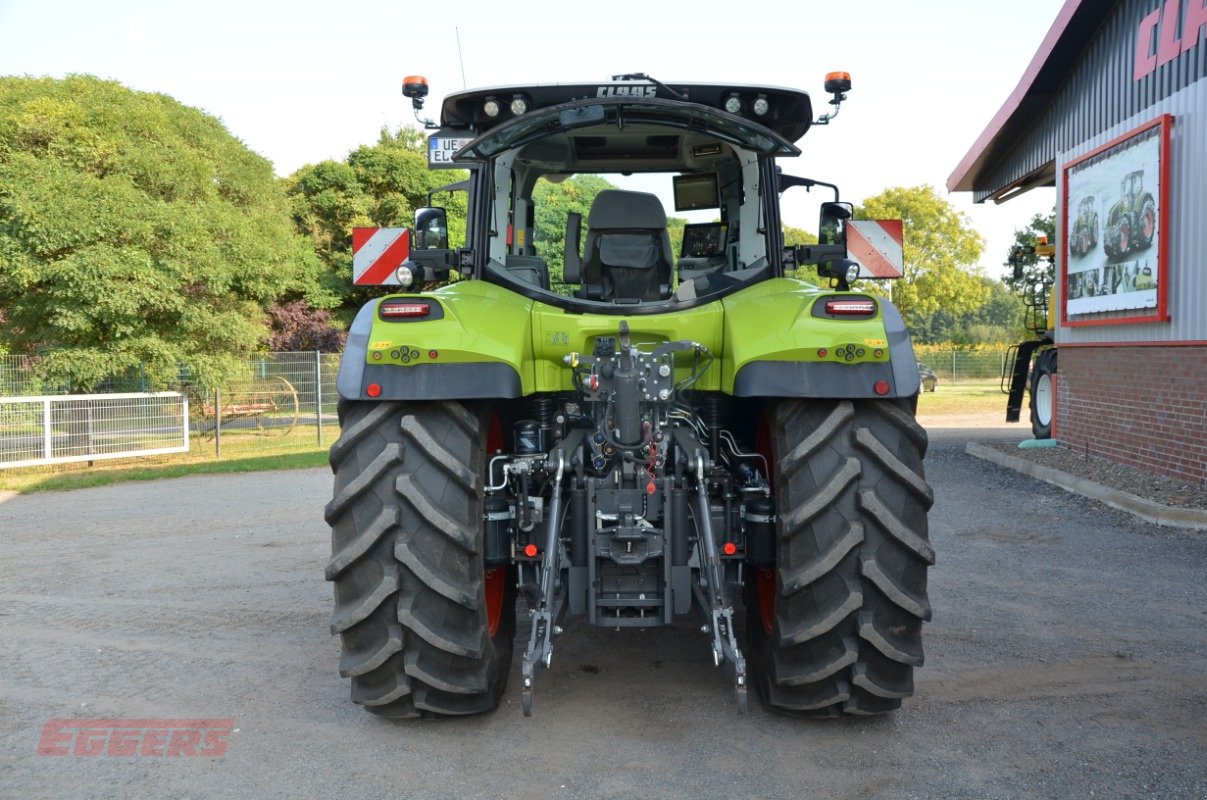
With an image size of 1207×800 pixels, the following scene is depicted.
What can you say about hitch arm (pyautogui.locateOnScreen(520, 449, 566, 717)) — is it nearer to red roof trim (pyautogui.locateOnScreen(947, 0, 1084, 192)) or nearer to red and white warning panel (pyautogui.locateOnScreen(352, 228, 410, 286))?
red and white warning panel (pyautogui.locateOnScreen(352, 228, 410, 286))

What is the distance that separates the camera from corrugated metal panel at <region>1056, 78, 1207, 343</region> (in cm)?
1007

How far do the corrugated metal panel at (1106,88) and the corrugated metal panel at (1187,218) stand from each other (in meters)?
0.21

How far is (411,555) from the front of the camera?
3967 mm

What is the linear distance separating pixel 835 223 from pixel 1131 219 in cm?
789

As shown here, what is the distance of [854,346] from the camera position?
13.1 feet

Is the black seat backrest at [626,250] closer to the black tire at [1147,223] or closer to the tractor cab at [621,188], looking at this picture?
the tractor cab at [621,188]

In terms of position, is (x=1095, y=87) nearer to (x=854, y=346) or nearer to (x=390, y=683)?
(x=854, y=346)

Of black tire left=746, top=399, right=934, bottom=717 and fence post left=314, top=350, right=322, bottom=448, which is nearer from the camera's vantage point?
black tire left=746, top=399, right=934, bottom=717

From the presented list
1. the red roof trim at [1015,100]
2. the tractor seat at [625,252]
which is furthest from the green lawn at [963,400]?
the tractor seat at [625,252]

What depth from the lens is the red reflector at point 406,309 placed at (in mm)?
4152

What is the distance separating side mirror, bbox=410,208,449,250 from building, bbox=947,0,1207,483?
789 centimetres

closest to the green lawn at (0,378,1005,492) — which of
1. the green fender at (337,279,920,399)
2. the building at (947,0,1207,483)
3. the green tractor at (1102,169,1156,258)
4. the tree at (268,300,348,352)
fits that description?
the tree at (268,300,348,352)

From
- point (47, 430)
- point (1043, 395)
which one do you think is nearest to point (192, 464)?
point (47, 430)

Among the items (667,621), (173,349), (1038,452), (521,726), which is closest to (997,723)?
(667,621)
